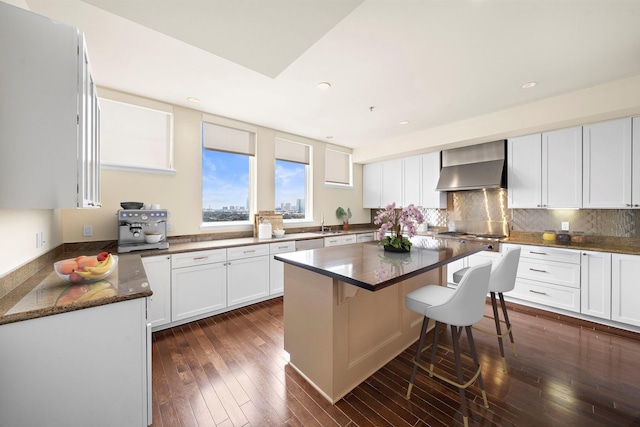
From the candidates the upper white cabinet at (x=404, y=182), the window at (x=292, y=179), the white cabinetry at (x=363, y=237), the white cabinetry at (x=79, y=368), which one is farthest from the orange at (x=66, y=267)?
the upper white cabinet at (x=404, y=182)

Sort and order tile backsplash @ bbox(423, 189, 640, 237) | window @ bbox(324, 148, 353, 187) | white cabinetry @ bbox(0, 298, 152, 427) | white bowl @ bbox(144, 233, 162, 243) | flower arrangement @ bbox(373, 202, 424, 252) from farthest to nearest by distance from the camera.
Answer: window @ bbox(324, 148, 353, 187) < tile backsplash @ bbox(423, 189, 640, 237) < white bowl @ bbox(144, 233, 162, 243) < flower arrangement @ bbox(373, 202, 424, 252) < white cabinetry @ bbox(0, 298, 152, 427)

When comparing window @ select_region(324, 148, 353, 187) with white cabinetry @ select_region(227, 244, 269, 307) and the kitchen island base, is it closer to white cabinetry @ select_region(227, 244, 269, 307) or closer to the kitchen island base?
white cabinetry @ select_region(227, 244, 269, 307)

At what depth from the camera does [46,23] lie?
4.11 ft

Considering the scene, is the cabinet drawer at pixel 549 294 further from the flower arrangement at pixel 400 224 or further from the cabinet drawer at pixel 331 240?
the cabinet drawer at pixel 331 240

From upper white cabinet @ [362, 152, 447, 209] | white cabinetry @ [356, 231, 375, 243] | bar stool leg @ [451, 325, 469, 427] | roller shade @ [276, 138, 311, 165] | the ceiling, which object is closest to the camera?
bar stool leg @ [451, 325, 469, 427]

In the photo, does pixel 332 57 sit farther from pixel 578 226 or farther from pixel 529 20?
pixel 578 226

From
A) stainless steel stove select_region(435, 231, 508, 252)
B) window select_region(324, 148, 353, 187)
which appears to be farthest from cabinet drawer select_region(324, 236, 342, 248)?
stainless steel stove select_region(435, 231, 508, 252)

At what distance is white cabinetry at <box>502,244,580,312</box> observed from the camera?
3.02 meters

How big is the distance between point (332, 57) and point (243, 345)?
2873 mm

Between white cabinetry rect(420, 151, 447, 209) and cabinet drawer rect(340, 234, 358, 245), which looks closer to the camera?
white cabinetry rect(420, 151, 447, 209)

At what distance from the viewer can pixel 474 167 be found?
13.1ft

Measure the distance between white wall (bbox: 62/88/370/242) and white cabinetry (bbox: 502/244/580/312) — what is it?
366 centimetres

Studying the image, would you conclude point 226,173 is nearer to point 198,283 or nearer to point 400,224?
point 198,283

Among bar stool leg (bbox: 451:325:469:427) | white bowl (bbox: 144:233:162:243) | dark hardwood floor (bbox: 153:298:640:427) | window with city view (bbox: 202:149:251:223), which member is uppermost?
window with city view (bbox: 202:149:251:223)
